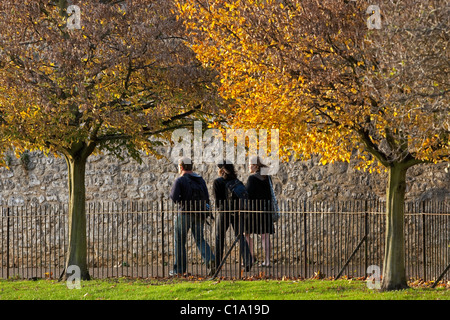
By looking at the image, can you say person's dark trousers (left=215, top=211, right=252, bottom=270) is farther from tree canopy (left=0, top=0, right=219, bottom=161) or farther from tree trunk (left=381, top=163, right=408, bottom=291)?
tree trunk (left=381, top=163, right=408, bottom=291)

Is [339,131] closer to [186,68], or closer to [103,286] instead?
[186,68]

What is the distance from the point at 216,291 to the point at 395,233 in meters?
2.52

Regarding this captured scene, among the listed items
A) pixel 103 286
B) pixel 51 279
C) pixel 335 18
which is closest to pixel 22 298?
pixel 103 286

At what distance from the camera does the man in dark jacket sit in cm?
1231

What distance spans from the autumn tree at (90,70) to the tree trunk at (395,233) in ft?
9.12

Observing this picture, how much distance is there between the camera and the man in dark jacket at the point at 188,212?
12312 mm

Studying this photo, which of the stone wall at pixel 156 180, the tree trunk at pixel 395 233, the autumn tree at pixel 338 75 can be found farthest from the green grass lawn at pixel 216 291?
the stone wall at pixel 156 180

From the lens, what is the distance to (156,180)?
15.5 m

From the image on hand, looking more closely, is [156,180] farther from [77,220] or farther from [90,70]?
[90,70]

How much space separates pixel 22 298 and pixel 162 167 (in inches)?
205

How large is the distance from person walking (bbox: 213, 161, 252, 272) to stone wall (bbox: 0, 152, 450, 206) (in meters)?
2.33

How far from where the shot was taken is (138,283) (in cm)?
1184

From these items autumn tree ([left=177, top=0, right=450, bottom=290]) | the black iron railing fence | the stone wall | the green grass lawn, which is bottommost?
the green grass lawn

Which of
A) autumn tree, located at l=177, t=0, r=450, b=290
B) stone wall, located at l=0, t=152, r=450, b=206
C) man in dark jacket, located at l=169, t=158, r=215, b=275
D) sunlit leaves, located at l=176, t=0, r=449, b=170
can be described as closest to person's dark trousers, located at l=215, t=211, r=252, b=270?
man in dark jacket, located at l=169, t=158, r=215, b=275
